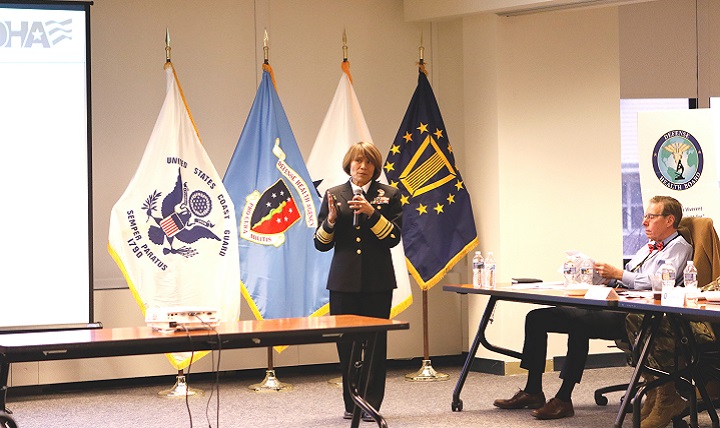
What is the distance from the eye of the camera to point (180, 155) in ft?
21.6

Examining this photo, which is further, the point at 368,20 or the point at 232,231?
the point at 368,20

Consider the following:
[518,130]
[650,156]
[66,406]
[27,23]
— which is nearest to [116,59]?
[27,23]

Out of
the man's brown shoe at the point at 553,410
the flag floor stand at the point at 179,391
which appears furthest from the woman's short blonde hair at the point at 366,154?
the flag floor stand at the point at 179,391

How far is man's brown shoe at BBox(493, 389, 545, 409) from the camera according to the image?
5.67 metres

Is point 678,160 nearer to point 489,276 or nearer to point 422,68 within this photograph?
point 422,68

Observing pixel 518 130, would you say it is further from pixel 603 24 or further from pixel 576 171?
pixel 603 24

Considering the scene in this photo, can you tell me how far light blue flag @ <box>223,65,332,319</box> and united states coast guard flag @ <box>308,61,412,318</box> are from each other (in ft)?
0.65

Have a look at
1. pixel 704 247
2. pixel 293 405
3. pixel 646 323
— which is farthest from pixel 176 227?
pixel 704 247

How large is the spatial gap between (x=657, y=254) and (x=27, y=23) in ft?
13.1

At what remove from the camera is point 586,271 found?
5.35m

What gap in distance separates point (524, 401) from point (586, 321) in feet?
2.00

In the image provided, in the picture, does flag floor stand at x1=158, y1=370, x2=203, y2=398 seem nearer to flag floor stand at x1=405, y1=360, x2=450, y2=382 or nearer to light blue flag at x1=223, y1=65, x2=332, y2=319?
light blue flag at x1=223, y1=65, x2=332, y2=319

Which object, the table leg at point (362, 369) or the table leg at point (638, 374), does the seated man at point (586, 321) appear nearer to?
the table leg at point (638, 374)

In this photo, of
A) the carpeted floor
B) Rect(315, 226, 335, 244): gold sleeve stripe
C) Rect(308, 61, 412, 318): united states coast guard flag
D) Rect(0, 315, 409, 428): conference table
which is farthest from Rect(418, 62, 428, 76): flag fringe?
Rect(0, 315, 409, 428): conference table
